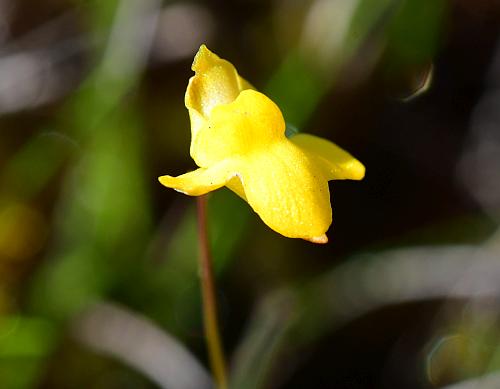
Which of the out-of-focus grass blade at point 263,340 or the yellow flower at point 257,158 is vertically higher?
the yellow flower at point 257,158

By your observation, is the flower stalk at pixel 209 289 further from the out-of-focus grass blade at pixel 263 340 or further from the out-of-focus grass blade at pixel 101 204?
the out-of-focus grass blade at pixel 101 204

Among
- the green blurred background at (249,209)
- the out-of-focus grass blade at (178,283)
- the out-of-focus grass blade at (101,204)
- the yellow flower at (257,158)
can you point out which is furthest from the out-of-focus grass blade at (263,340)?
the yellow flower at (257,158)

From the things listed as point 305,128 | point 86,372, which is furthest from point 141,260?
point 305,128

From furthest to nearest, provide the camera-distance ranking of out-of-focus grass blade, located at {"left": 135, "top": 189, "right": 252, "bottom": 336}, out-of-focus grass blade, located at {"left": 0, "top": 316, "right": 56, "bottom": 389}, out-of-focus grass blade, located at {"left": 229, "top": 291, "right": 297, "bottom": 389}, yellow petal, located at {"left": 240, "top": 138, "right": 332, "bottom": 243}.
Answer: out-of-focus grass blade, located at {"left": 135, "top": 189, "right": 252, "bottom": 336} < out-of-focus grass blade, located at {"left": 0, "top": 316, "right": 56, "bottom": 389} < out-of-focus grass blade, located at {"left": 229, "top": 291, "right": 297, "bottom": 389} < yellow petal, located at {"left": 240, "top": 138, "right": 332, "bottom": 243}

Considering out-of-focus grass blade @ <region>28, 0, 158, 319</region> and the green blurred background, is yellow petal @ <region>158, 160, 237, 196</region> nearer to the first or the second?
the green blurred background

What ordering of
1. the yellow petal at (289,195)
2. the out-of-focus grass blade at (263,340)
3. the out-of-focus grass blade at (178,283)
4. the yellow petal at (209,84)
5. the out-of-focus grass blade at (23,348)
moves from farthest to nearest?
1. the out-of-focus grass blade at (178,283)
2. the out-of-focus grass blade at (23,348)
3. the out-of-focus grass blade at (263,340)
4. the yellow petal at (209,84)
5. the yellow petal at (289,195)

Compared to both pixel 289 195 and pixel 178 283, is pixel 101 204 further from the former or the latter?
pixel 289 195

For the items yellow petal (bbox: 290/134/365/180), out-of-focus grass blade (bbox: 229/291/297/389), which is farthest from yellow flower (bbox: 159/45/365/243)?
out-of-focus grass blade (bbox: 229/291/297/389)

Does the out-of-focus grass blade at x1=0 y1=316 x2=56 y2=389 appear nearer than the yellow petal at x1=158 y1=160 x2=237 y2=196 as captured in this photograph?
No
